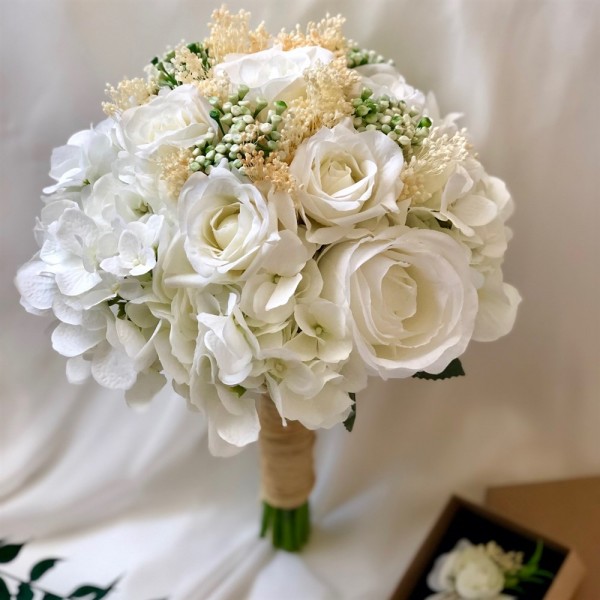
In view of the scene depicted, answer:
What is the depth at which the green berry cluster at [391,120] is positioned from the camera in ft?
2.05

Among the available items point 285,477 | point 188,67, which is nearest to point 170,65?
point 188,67

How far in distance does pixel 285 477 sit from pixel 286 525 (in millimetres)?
139

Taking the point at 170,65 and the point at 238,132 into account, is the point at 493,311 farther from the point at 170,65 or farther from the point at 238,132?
the point at 170,65

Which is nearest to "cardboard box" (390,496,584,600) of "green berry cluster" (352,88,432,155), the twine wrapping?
the twine wrapping

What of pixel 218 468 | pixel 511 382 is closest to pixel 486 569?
pixel 511 382

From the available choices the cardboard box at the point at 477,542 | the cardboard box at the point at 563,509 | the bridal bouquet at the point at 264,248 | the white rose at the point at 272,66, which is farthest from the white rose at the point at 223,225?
the cardboard box at the point at 563,509

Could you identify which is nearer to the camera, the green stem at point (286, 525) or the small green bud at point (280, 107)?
the small green bud at point (280, 107)

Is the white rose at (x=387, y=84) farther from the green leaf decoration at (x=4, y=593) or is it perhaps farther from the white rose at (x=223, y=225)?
the green leaf decoration at (x=4, y=593)

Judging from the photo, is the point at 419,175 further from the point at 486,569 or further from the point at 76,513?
the point at 76,513

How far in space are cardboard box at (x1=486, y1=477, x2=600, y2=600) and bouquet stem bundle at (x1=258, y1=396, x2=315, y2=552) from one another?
323 millimetres

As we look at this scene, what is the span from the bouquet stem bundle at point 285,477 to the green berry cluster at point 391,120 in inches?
13.4

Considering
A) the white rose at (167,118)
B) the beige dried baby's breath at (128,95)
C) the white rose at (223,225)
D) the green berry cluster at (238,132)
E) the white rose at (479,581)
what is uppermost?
the beige dried baby's breath at (128,95)

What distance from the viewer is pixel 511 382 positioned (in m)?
1.08

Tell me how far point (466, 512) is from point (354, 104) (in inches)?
25.4
